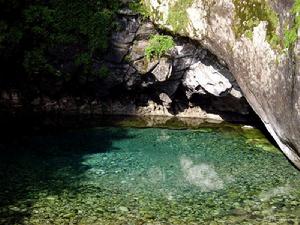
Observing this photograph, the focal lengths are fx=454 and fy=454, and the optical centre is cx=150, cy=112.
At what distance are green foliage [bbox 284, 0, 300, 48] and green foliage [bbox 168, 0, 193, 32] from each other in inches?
198

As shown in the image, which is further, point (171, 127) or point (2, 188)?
point (171, 127)

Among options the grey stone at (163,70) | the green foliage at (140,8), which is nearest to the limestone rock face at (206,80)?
the grey stone at (163,70)

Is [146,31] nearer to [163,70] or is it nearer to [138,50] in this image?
[138,50]

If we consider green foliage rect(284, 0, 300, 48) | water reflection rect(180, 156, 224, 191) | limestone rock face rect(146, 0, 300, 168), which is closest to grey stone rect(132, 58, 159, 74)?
limestone rock face rect(146, 0, 300, 168)

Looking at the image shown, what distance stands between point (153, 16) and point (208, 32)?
2.84 meters

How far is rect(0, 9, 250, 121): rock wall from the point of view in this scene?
1770cm

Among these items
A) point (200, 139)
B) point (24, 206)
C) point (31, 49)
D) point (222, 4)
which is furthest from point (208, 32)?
point (24, 206)

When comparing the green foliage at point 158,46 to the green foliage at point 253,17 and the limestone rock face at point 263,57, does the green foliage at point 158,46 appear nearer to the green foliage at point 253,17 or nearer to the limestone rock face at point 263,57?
the limestone rock face at point 263,57

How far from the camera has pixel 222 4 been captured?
14.2m

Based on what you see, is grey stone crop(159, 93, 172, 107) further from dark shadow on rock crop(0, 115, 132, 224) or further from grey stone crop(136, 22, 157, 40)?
grey stone crop(136, 22, 157, 40)

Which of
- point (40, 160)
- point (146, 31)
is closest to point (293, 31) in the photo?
point (146, 31)

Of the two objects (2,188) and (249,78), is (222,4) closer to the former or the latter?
(249,78)

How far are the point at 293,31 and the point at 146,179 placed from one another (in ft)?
19.1

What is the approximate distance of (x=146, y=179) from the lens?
44.0 feet
